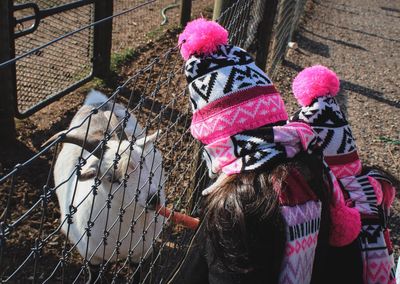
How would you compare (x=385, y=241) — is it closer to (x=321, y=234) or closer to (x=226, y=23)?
(x=321, y=234)

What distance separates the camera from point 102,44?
19.4 feet

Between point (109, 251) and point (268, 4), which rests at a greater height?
point (268, 4)

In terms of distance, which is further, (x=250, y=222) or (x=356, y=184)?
(x=356, y=184)

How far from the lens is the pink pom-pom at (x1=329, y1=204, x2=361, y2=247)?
69.9 inches

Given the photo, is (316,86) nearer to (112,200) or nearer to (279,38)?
(112,200)

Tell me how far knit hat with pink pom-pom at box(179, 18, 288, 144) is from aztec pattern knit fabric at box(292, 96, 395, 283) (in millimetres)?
385

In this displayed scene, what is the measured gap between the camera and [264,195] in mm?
1565

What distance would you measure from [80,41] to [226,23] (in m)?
3.41

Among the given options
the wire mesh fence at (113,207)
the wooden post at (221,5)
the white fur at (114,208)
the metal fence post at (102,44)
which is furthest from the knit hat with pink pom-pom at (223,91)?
the metal fence post at (102,44)

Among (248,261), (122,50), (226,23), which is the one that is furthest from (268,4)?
(122,50)

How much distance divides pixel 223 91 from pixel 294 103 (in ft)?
14.6

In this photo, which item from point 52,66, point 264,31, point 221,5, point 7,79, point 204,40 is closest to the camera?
point 204,40

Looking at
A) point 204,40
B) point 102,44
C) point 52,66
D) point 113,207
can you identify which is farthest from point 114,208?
point 102,44

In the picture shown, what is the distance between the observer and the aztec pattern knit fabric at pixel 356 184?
196 cm
